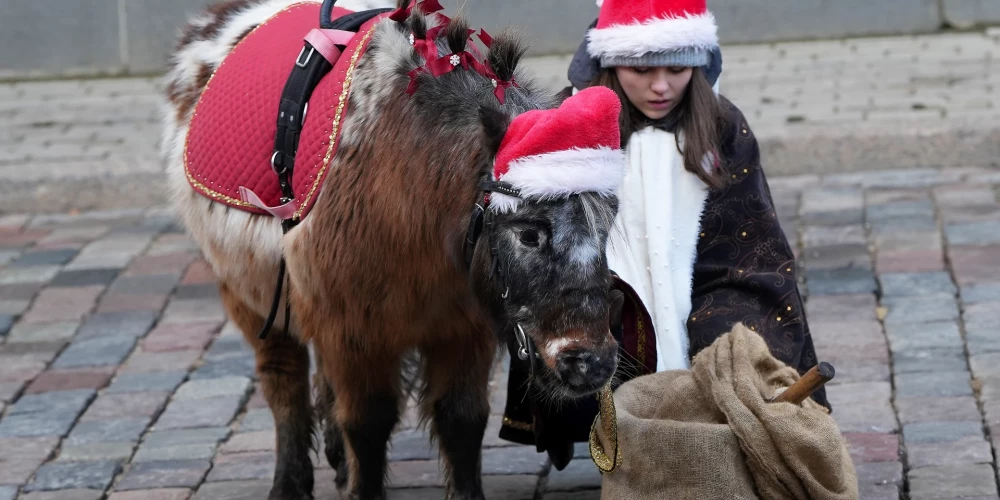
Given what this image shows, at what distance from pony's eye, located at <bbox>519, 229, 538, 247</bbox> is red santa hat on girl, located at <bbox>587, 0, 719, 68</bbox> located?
890mm

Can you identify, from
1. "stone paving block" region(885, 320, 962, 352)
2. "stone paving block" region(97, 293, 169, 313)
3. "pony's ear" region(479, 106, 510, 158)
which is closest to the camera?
"pony's ear" region(479, 106, 510, 158)

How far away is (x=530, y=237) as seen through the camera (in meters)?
3.06

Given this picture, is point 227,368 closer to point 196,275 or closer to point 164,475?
point 164,475

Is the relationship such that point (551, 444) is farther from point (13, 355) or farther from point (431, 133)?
point (13, 355)

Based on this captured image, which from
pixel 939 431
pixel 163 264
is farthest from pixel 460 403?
pixel 163 264

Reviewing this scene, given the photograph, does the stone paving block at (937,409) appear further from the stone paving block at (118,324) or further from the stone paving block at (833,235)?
the stone paving block at (118,324)

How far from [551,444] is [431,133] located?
3.70 feet

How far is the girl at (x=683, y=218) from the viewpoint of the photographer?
12.3 ft

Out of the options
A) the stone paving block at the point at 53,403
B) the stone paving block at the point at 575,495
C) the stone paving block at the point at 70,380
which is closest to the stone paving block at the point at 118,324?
the stone paving block at the point at 70,380

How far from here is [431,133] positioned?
333 centimetres

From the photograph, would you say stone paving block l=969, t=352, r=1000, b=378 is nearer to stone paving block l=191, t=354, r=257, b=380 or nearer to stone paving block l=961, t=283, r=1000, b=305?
stone paving block l=961, t=283, r=1000, b=305

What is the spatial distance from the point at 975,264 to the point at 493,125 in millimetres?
3580

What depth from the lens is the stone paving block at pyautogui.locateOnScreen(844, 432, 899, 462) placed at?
166 inches

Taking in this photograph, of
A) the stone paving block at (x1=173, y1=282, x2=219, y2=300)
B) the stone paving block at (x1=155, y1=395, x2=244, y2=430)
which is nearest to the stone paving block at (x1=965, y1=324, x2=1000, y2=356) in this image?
the stone paving block at (x1=155, y1=395, x2=244, y2=430)
